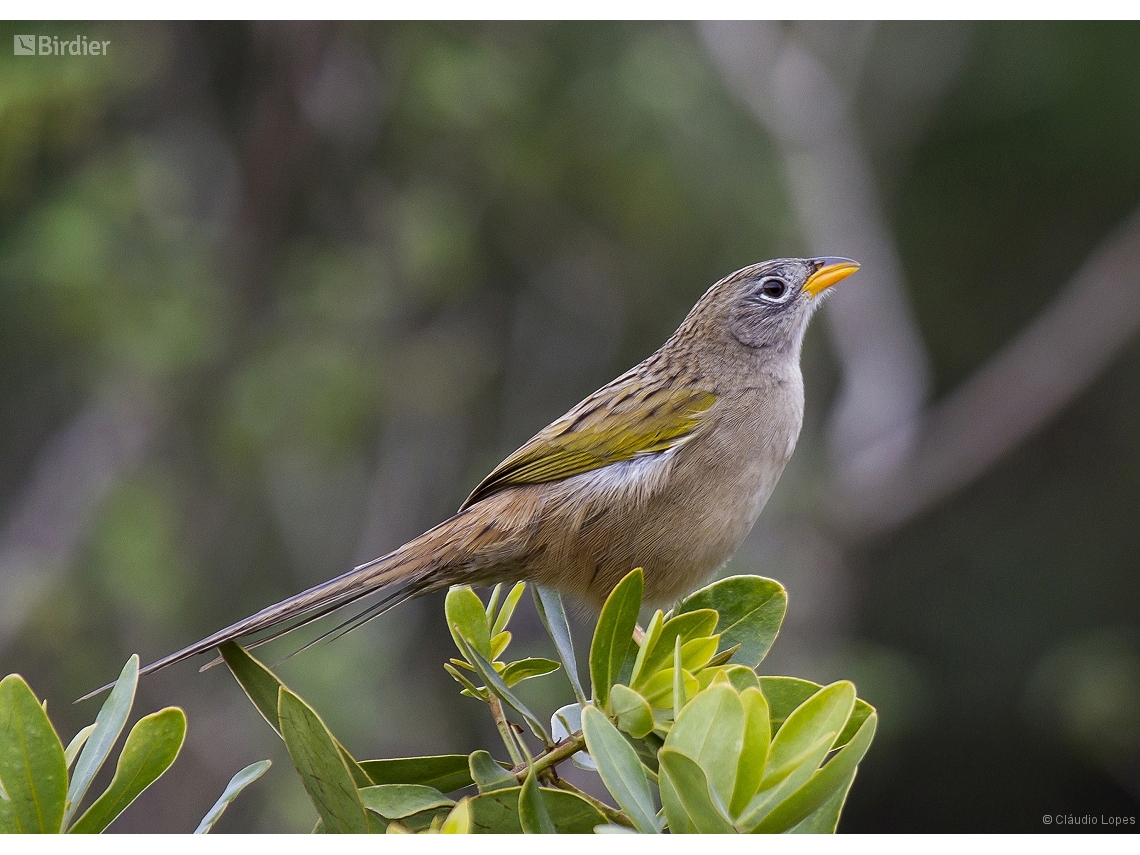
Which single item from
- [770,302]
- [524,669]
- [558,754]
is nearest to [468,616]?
[524,669]

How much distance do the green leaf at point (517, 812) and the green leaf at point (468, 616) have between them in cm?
45

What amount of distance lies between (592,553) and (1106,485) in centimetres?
678

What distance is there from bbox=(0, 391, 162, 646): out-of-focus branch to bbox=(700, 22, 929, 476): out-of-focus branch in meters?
5.55

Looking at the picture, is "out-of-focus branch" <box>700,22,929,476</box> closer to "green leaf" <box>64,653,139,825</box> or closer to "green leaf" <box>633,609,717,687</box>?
"green leaf" <box>633,609,717,687</box>

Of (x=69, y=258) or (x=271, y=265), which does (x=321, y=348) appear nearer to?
(x=271, y=265)

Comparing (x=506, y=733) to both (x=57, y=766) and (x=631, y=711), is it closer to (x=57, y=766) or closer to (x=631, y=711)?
(x=631, y=711)

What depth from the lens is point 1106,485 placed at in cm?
873

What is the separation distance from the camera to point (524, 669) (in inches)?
95.9

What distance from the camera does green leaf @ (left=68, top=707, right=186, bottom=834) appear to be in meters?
2.00

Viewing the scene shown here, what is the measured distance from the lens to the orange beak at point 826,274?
13.5 feet

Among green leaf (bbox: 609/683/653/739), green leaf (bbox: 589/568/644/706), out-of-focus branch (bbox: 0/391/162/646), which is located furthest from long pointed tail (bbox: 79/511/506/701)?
out-of-focus branch (bbox: 0/391/162/646)

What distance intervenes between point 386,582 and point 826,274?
2146 millimetres

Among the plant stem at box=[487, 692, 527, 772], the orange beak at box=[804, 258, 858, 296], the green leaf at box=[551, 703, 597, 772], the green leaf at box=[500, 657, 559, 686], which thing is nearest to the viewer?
the plant stem at box=[487, 692, 527, 772]
